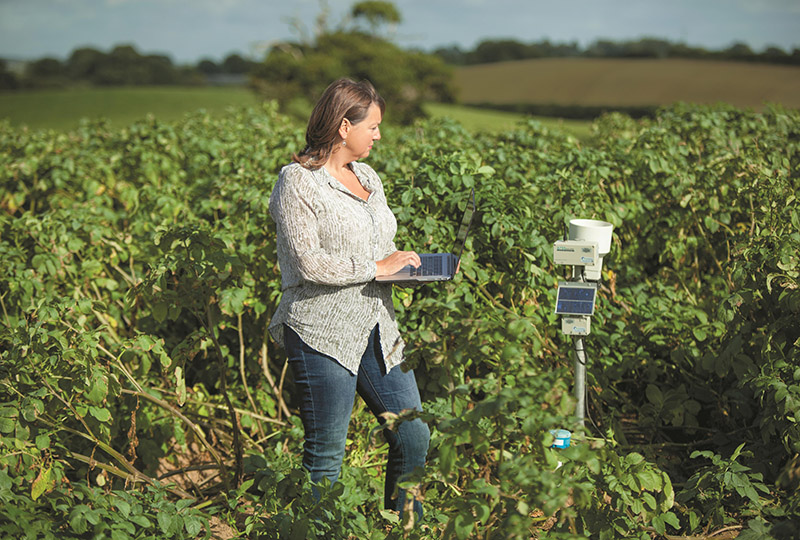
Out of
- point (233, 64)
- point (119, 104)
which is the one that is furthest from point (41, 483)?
point (233, 64)

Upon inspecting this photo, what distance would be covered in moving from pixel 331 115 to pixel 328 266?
475mm

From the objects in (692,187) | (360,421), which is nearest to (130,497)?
(360,421)

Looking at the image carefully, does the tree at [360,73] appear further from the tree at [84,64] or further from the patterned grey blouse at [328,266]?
the patterned grey blouse at [328,266]

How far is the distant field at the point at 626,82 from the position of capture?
28.6 m

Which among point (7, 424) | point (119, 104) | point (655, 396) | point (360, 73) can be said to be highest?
point (360, 73)

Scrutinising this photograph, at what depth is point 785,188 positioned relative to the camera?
10.4 ft

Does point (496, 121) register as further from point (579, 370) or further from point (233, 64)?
point (233, 64)

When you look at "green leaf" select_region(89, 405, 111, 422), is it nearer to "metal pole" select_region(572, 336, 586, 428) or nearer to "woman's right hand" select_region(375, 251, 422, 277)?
"woman's right hand" select_region(375, 251, 422, 277)

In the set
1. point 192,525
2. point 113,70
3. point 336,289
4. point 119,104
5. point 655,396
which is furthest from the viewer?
point 113,70

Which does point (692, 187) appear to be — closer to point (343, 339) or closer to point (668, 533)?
point (668, 533)

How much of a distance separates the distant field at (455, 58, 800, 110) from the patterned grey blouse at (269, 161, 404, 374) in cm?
2425

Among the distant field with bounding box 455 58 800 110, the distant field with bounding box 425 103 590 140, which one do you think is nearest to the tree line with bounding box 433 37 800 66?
the distant field with bounding box 455 58 800 110

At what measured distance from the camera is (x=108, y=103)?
133ft

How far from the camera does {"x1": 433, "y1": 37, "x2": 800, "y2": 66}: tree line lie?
3231cm
